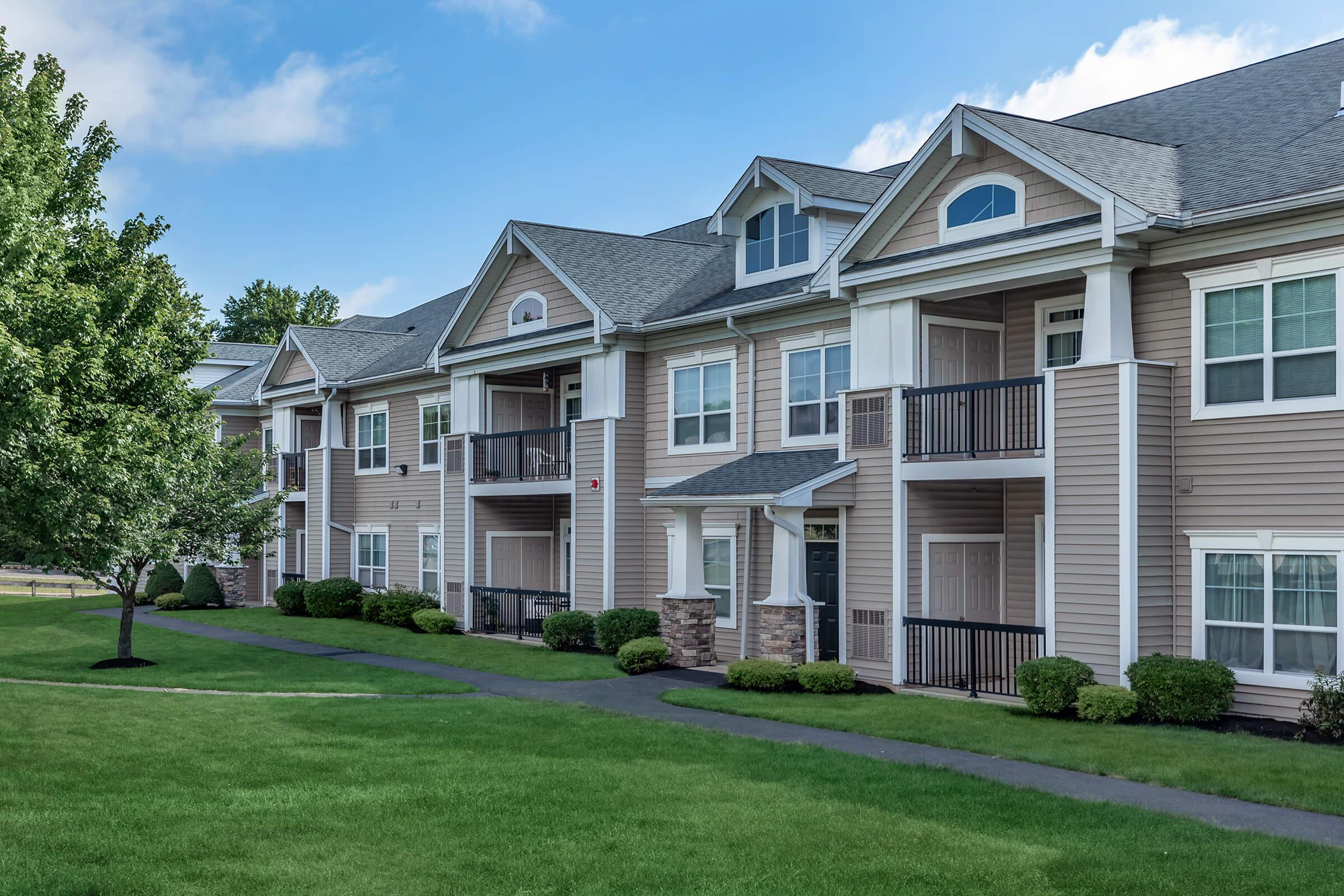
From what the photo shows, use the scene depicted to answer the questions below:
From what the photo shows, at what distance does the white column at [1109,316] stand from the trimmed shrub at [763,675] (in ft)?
20.1

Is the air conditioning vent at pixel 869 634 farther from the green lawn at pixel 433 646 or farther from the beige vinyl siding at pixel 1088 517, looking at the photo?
the green lawn at pixel 433 646

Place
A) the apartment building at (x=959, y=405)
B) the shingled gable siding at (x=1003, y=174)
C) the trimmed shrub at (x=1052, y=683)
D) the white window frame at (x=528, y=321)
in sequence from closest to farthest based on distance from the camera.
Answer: the apartment building at (x=959, y=405), the trimmed shrub at (x=1052, y=683), the shingled gable siding at (x=1003, y=174), the white window frame at (x=528, y=321)

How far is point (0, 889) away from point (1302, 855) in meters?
9.10

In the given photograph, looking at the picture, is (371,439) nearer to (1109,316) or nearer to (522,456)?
(522,456)

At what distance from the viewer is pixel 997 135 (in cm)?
1766

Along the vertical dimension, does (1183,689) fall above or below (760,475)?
below

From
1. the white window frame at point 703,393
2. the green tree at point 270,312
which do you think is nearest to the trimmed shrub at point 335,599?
the white window frame at point 703,393

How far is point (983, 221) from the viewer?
1830 centimetres

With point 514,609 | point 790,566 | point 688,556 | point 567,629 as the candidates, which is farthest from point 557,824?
point 514,609

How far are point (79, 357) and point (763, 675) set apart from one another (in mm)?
10146

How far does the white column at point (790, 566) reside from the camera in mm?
19719

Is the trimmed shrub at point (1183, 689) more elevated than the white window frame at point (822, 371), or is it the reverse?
the white window frame at point (822, 371)

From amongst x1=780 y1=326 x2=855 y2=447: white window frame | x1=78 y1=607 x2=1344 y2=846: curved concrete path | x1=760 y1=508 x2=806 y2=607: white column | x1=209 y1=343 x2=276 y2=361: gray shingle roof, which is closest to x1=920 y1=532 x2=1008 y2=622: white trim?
x1=760 y1=508 x2=806 y2=607: white column

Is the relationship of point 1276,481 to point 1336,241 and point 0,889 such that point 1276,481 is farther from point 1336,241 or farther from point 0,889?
point 0,889
